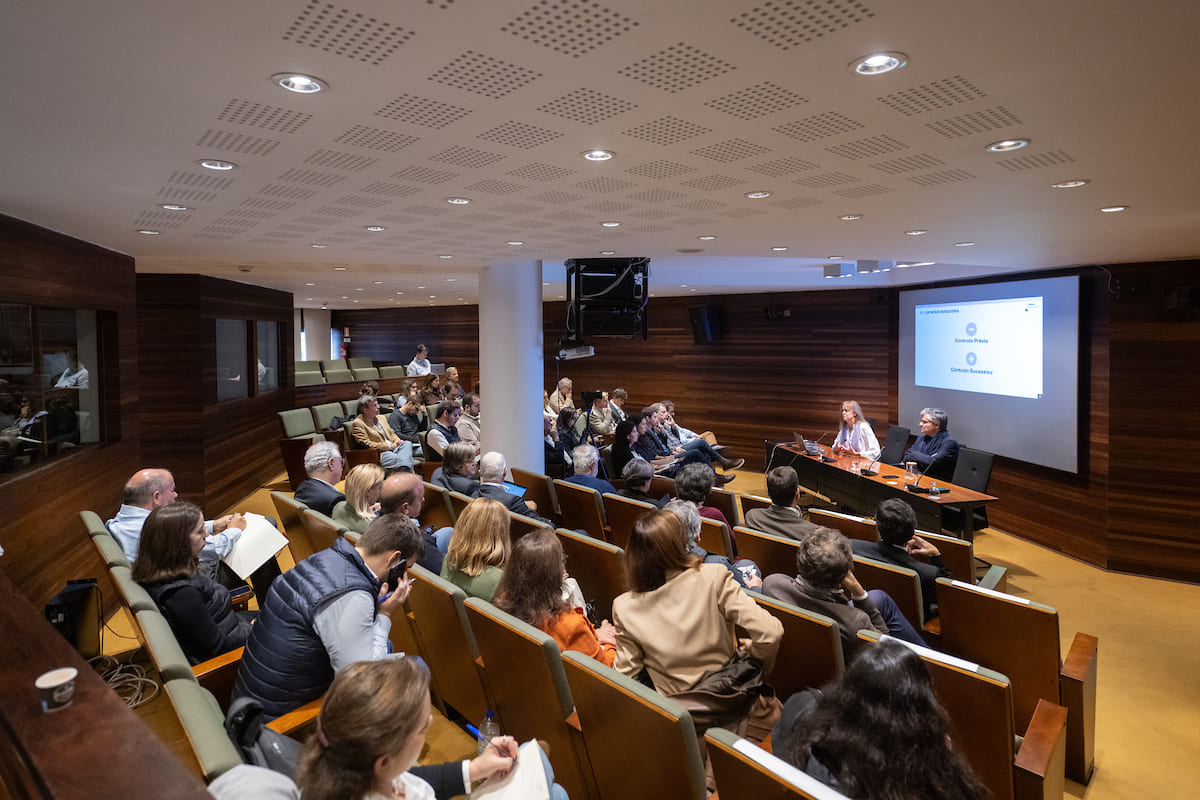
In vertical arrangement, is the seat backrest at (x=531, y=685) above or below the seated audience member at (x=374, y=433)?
below

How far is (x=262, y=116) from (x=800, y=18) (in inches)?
70.5

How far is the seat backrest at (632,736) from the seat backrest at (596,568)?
1334 millimetres

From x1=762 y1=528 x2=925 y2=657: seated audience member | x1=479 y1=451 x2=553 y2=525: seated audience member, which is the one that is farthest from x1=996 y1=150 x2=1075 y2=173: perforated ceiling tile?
x1=479 y1=451 x2=553 y2=525: seated audience member

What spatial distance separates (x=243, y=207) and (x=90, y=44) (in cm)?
227

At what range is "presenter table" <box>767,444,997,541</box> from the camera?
587cm

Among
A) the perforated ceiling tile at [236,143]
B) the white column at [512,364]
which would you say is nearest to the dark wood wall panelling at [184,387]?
the white column at [512,364]

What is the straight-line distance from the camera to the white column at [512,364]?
22.2 feet

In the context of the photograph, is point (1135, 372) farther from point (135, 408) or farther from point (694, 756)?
point (135, 408)

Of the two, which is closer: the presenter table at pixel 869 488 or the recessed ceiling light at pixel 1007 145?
the recessed ceiling light at pixel 1007 145

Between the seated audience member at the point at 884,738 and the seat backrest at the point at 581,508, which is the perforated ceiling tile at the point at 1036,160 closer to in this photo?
the seated audience member at the point at 884,738

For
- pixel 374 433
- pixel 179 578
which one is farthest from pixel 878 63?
pixel 374 433

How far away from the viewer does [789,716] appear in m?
1.99

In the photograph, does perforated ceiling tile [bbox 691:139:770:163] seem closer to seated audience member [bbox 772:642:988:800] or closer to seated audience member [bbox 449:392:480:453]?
seated audience member [bbox 772:642:988:800]

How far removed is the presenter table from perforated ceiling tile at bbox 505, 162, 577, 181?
A: 14.2 ft
